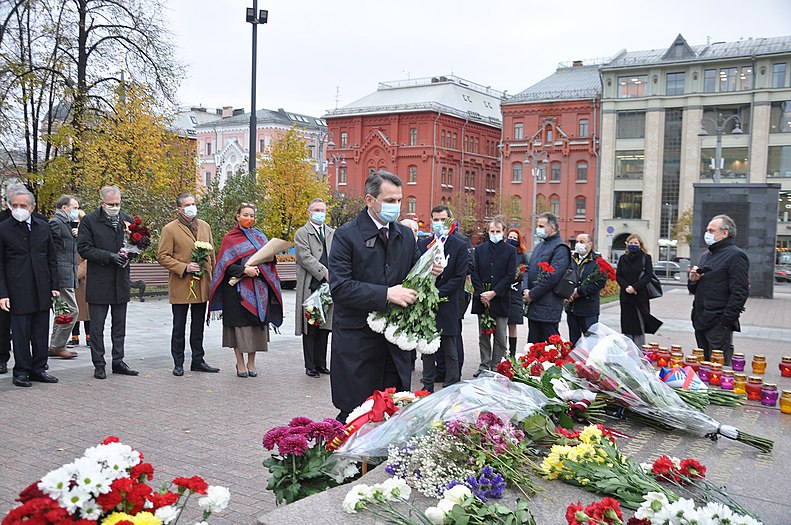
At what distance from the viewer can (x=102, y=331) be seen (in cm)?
868

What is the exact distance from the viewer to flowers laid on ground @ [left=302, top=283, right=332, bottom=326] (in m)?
8.96

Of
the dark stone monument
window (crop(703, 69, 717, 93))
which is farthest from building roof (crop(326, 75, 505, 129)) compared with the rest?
the dark stone monument

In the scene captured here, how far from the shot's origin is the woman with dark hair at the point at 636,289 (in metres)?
10.3

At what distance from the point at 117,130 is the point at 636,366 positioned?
23.0 meters

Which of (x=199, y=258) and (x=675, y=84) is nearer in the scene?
(x=199, y=258)

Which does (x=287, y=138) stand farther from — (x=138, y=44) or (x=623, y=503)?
(x=623, y=503)

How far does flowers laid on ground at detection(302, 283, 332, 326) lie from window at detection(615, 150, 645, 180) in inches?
2407

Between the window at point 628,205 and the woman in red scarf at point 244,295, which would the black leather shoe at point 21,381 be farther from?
the window at point 628,205

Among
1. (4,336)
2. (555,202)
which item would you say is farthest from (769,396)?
(555,202)

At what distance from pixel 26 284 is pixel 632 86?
213 feet

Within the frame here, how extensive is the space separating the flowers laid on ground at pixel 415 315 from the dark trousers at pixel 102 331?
17.0 ft

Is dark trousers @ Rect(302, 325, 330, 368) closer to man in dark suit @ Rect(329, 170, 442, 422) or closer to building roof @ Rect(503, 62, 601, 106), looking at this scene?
man in dark suit @ Rect(329, 170, 442, 422)

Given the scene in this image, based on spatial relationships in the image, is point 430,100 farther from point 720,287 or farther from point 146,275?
point 720,287

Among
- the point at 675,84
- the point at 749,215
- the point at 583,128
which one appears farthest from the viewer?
the point at 583,128
